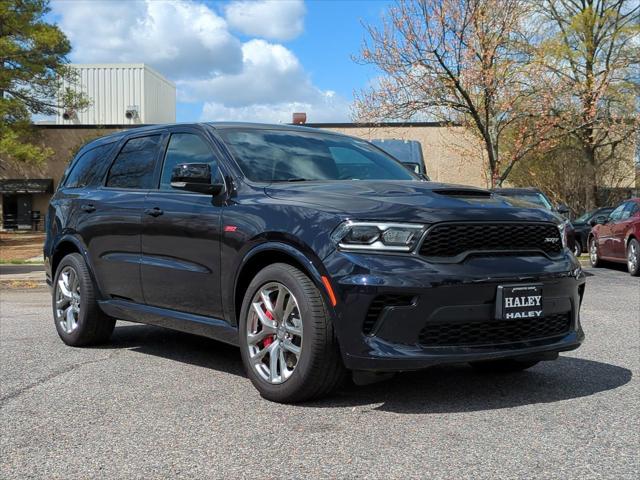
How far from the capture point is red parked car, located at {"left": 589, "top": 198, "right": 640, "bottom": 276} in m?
14.2

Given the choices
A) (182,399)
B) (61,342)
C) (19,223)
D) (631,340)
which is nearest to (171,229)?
(182,399)

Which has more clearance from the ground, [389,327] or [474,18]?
[474,18]

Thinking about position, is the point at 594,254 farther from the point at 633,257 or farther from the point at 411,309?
the point at 411,309

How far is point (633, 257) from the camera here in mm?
14180

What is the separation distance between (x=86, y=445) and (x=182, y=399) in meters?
0.95

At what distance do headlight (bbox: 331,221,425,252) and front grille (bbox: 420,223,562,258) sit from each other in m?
0.07

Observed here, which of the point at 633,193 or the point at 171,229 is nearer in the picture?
the point at 171,229

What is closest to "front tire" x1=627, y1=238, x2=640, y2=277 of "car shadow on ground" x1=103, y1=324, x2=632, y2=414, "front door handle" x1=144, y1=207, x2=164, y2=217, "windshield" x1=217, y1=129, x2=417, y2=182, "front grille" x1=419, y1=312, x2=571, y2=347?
"car shadow on ground" x1=103, y1=324, x2=632, y2=414

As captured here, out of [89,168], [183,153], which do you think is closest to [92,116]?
[89,168]

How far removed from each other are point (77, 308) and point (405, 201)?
354cm

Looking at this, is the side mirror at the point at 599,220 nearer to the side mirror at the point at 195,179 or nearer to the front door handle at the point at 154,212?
the front door handle at the point at 154,212

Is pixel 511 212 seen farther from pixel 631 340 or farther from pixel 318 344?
pixel 631 340

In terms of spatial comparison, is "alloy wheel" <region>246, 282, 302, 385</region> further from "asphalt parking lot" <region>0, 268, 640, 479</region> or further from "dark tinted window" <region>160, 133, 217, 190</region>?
"dark tinted window" <region>160, 133, 217, 190</region>

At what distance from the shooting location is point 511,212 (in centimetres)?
446
